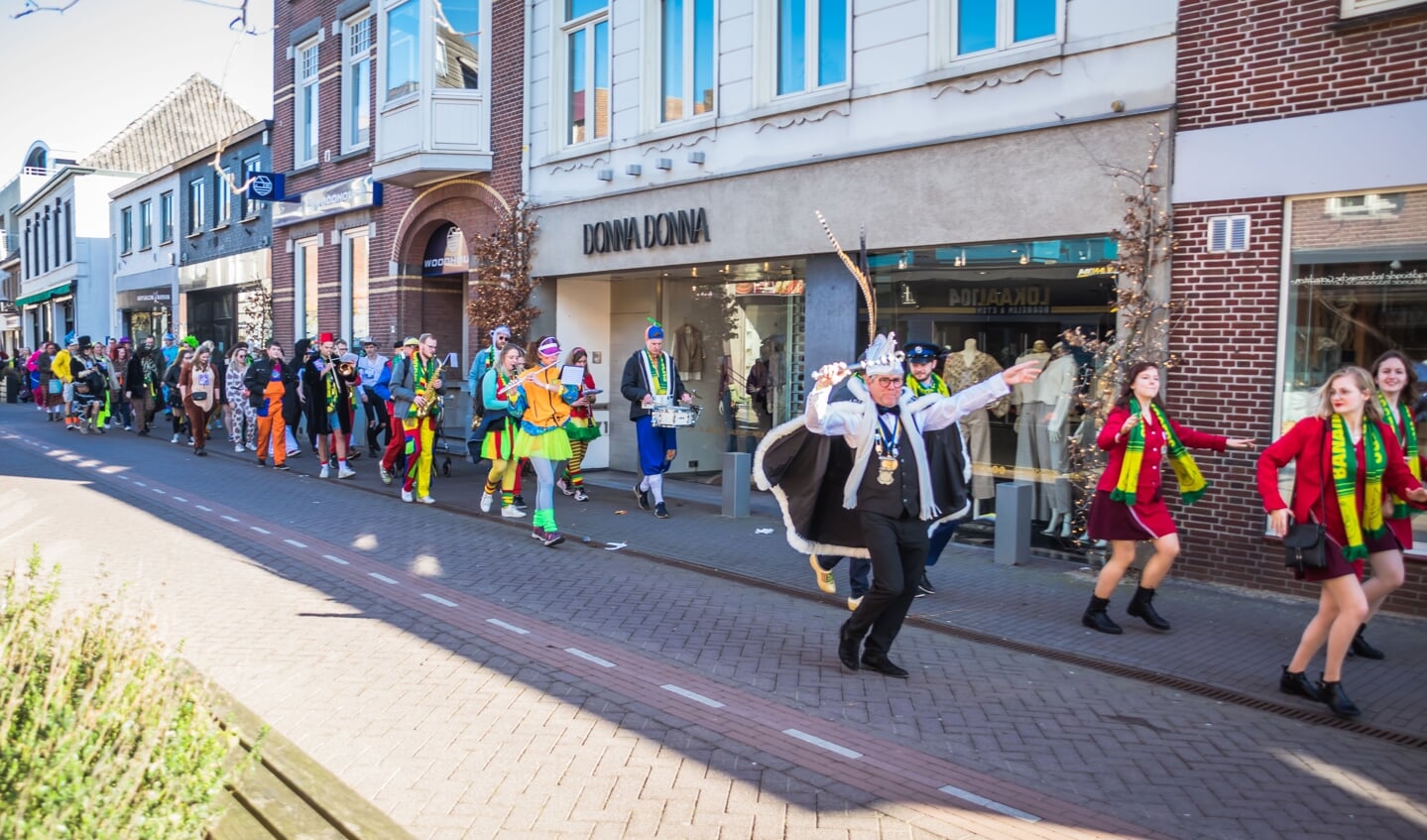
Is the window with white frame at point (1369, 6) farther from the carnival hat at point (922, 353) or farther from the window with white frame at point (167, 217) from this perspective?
the window with white frame at point (167, 217)

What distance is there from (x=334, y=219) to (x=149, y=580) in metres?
15.1

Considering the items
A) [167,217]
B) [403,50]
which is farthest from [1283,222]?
[167,217]

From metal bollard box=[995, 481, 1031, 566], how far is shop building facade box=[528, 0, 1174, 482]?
0.72 meters

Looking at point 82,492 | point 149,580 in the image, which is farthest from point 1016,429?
point 82,492

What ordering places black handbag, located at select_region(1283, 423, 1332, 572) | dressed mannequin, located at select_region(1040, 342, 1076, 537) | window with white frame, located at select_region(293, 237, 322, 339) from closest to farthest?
1. black handbag, located at select_region(1283, 423, 1332, 572)
2. dressed mannequin, located at select_region(1040, 342, 1076, 537)
3. window with white frame, located at select_region(293, 237, 322, 339)

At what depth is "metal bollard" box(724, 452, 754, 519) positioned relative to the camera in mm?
12766

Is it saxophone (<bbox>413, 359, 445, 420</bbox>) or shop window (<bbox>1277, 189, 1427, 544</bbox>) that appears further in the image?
saxophone (<bbox>413, 359, 445, 420</bbox>)

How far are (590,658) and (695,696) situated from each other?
961mm

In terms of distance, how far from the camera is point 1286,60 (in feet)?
28.8

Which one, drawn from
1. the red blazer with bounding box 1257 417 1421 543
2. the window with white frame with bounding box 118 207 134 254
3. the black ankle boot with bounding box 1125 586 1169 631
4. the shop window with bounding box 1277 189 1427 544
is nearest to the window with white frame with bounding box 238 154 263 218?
the window with white frame with bounding box 118 207 134 254

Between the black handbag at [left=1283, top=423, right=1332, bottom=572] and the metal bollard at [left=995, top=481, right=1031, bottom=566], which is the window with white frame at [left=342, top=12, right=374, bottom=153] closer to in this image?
the metal bollard at [left=995, top=481, right=1031, bottom=566]

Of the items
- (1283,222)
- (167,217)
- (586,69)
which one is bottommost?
(1283,222)

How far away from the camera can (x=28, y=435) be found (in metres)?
23.0

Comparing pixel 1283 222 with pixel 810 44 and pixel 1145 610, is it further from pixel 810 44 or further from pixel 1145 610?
pixel 810 44
